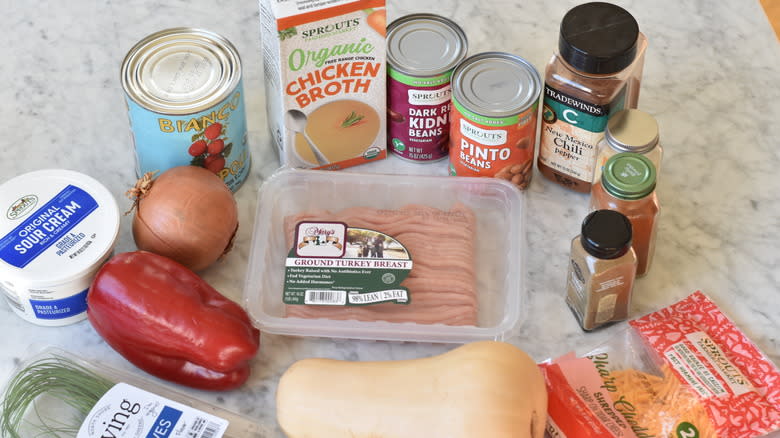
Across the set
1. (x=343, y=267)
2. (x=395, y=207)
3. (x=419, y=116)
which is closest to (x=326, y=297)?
(x=343, y=267)

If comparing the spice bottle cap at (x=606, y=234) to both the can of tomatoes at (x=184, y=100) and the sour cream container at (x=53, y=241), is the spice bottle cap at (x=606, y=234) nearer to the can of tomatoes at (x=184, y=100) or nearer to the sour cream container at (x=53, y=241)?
the can of tomatoes at (x=184, y=100)

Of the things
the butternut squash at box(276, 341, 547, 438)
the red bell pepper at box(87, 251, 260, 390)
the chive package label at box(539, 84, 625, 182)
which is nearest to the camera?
the butternut squash at box(276, 341, 547, 438)

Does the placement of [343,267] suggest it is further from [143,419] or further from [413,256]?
[143,419]

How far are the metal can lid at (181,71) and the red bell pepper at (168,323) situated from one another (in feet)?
0.68

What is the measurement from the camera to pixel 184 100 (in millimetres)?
1487

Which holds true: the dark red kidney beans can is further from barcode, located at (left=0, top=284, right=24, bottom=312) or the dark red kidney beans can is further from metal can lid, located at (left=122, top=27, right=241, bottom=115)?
barcode, located at (left=0, top=284, right=24, bottom=312)

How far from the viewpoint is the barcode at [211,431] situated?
133 cm

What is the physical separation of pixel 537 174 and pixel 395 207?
23 cm

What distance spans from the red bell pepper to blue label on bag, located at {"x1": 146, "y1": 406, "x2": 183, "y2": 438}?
0.28 ft

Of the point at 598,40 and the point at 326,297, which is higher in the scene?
the point at 598,40

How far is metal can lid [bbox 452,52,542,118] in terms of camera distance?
4.96 ft

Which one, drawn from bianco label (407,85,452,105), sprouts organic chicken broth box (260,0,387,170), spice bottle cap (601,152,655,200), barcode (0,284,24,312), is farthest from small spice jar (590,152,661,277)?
barcode (0,284,24,312)

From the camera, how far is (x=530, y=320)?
153 cm

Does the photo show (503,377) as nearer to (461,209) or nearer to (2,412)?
(461,209)
